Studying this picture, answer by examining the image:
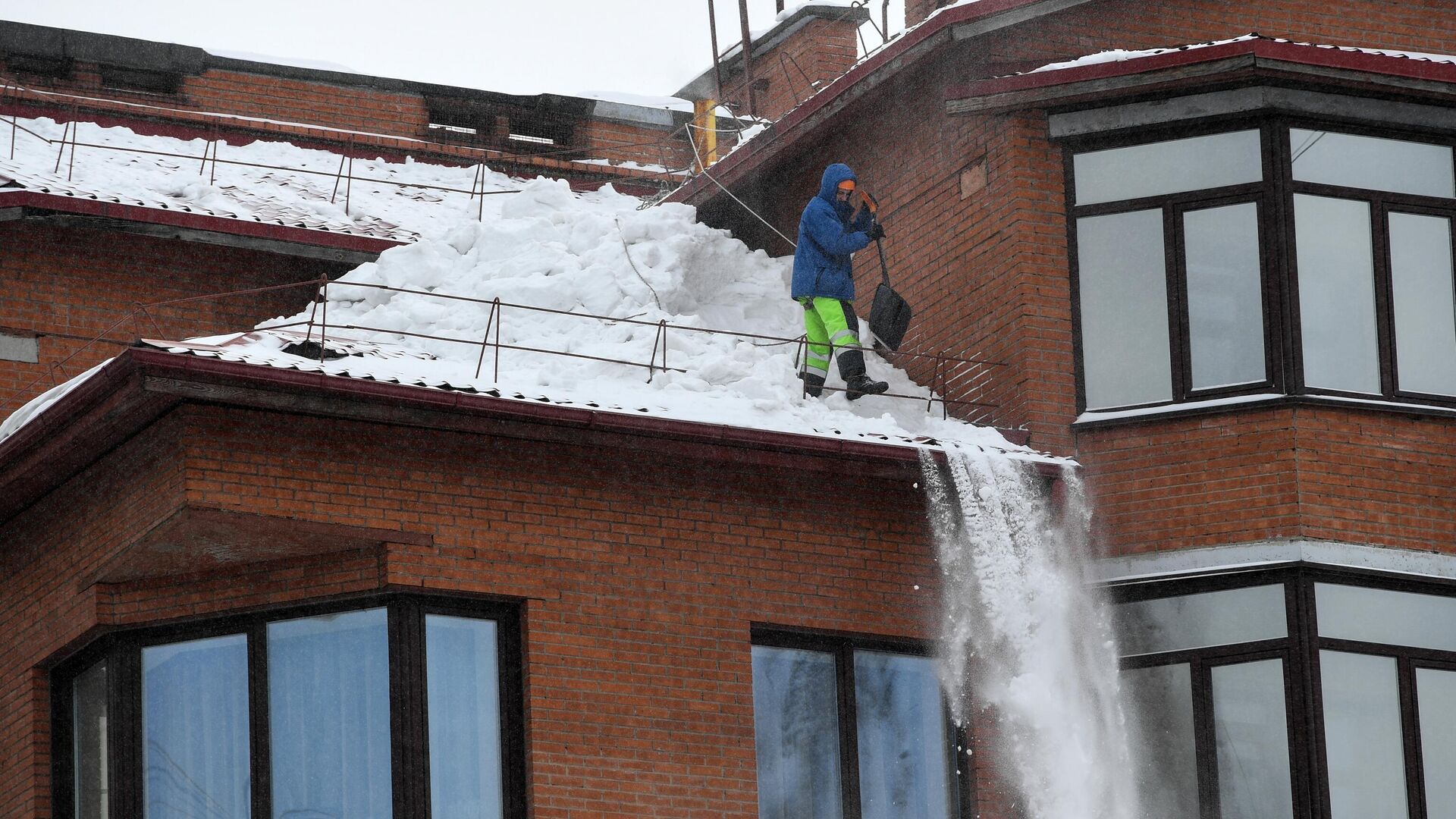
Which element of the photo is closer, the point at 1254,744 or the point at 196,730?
the point at 196,730

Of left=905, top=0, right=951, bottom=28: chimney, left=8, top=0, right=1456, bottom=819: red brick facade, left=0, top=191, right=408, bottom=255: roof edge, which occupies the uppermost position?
left=905, top=0, right=951, bottom=28: chimney

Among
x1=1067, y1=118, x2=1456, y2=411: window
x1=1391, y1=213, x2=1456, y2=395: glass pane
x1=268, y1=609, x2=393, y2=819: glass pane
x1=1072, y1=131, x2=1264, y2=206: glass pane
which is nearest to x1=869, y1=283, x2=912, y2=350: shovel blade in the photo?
x1=1067, y1=118, x2=1456, y2=411: window

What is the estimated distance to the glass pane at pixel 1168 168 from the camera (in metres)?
14.3

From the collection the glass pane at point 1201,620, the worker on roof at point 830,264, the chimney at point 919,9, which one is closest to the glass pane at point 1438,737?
the glass pane at point 1201,620

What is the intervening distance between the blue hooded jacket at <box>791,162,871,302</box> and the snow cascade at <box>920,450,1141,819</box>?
196 centimetres

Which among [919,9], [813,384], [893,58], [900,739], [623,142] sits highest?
[623,142]

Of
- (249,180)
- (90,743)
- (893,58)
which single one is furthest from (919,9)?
(90,743)

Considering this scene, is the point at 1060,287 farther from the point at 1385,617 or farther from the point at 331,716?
the point at 331,716

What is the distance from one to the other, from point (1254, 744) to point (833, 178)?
4.76m

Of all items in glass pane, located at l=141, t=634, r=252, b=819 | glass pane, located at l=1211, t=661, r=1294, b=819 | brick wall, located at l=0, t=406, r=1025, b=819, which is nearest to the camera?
brick wall, located at l=0, t=406, r=1025, b=819

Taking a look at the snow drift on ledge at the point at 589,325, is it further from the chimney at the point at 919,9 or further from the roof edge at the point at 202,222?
the chimney at the point at 919,9

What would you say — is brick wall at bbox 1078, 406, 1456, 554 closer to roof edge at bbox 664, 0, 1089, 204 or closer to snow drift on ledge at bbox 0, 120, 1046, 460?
snow drift on ledge at bbox 0, 120, 1046, 460

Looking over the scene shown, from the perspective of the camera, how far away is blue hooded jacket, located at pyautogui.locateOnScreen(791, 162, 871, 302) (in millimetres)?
14984

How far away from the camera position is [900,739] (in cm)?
1363
